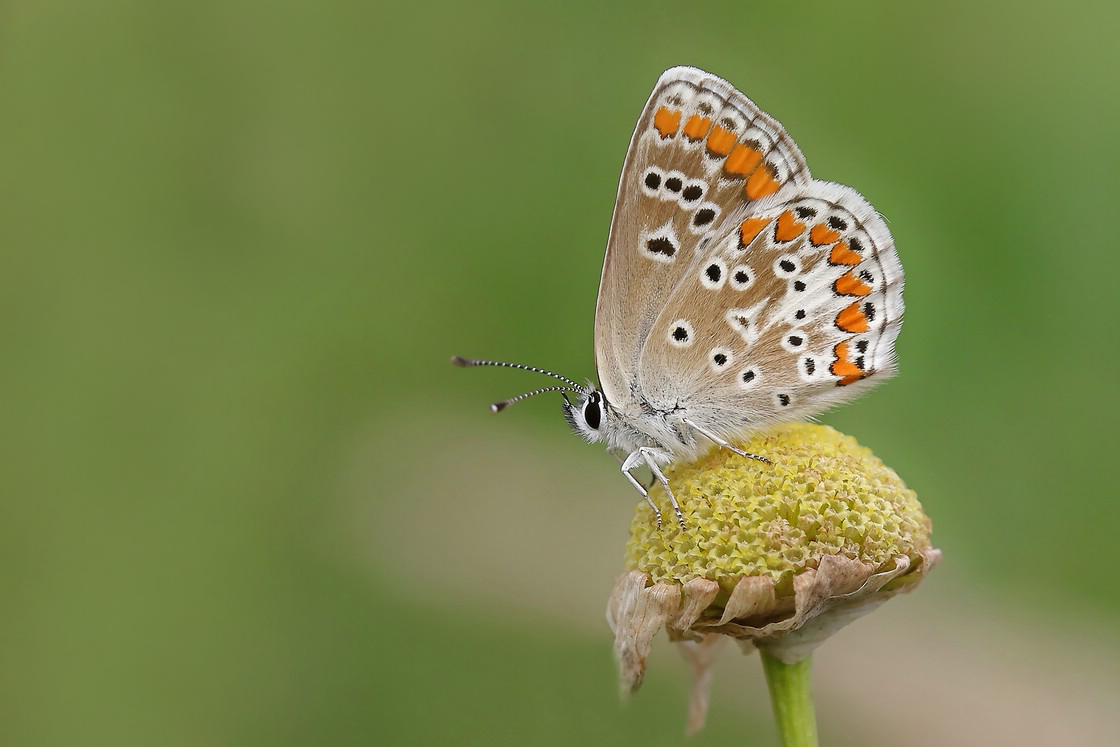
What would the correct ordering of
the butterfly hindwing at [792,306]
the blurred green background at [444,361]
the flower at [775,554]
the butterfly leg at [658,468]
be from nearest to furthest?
1. the flower at [775,554]
2. the butterfly leg at [658,468]
3. the butterfly hindwing at [792,306]
4. the blurred green background at [444,361]

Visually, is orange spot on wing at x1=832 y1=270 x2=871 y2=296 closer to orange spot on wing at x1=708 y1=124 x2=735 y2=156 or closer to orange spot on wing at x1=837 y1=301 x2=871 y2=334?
orange spot on wing at x1=837 y1=301 x2=871 y2=334

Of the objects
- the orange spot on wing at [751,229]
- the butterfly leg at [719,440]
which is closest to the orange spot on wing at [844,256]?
the orange spot on wing at [751,229]

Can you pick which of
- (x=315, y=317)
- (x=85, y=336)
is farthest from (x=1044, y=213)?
(x=85, y=336)

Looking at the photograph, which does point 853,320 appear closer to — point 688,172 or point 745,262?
point 745,262

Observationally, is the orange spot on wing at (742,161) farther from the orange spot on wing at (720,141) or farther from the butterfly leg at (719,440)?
the butterfly leg at (719,440)

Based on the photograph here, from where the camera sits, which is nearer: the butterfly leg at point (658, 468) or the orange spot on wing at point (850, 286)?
the butterfly leg at point (658, 468)

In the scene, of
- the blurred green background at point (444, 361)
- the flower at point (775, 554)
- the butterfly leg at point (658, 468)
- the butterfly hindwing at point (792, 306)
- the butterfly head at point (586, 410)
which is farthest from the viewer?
the blurred green background at point (444, 361)

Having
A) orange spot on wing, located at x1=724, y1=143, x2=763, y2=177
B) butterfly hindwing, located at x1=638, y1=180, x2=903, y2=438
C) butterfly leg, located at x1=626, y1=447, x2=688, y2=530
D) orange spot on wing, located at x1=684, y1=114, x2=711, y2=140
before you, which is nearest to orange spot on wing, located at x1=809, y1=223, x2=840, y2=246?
butterfly hindwing, located at x1=638, y1=180, x2=903, y2=438

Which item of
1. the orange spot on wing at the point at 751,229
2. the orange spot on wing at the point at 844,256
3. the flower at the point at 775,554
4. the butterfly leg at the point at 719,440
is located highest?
the orange spot on wing at the point at 751,229
